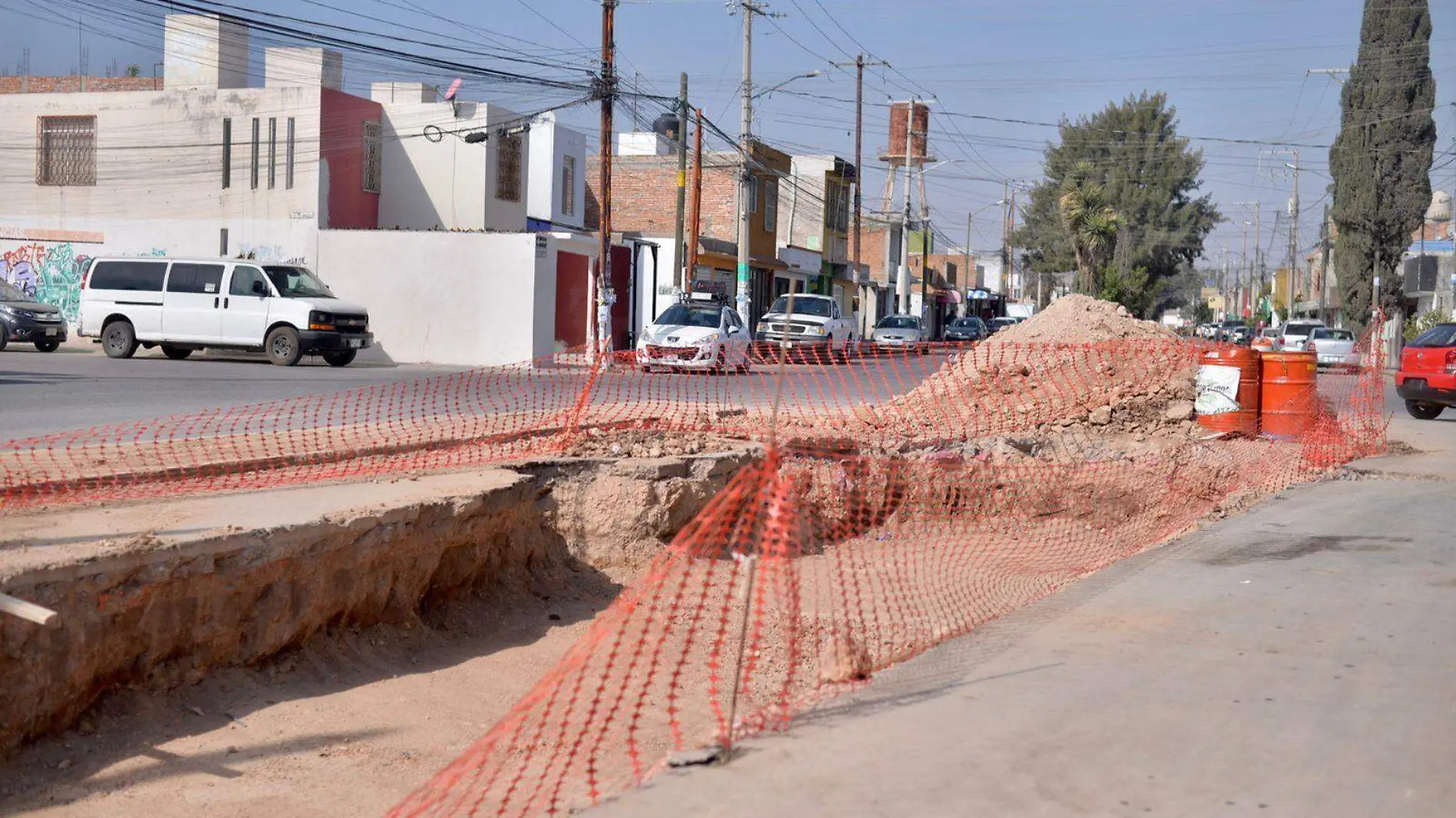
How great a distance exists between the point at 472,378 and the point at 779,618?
15.1 meters

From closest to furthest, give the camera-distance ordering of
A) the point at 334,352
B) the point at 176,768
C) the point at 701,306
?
the point at 176,768 → the point at 334,352 → the point at 701,306

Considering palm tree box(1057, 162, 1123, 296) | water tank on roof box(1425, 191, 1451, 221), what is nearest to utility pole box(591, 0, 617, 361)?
palm tree box(1057, 162, 1123, 296)

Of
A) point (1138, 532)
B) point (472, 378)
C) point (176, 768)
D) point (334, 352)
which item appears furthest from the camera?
point (334, 352)

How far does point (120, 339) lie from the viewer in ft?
78.0

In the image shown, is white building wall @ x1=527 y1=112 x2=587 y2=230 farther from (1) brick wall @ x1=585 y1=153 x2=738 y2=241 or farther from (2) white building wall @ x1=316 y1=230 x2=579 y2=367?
(2) white building wall @ x1=316 y1=230 x2=579 y2=367

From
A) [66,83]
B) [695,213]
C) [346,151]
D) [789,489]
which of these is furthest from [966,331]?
[789,489]

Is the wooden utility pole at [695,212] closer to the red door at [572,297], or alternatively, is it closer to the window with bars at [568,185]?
the red door at [572,297]

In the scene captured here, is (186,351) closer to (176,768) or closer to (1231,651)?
(176,768)

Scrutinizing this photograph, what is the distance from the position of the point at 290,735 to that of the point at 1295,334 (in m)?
36.7

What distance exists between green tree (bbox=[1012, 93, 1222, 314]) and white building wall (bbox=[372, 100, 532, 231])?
1969 inches

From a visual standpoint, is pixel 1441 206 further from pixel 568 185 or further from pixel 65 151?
pixel 65 151

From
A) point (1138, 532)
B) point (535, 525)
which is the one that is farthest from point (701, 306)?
point (535, 525)

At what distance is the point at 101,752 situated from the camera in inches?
210

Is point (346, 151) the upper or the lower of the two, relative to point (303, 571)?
upper
